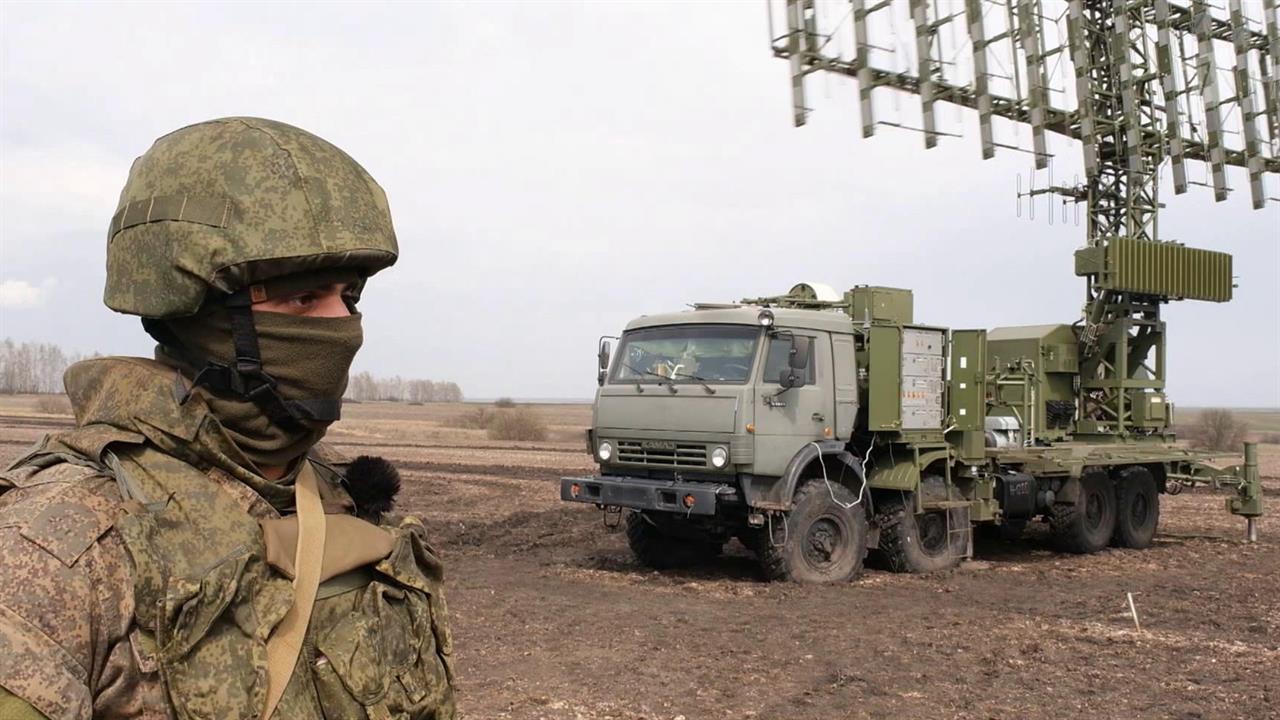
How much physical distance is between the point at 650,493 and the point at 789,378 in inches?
64.8

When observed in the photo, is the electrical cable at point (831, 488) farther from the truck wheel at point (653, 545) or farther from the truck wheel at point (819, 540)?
the truck wheel at point (653, 545)

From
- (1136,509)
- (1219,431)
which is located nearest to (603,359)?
(1136,509)

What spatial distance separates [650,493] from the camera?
10055mm

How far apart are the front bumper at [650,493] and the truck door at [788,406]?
0.54 meters

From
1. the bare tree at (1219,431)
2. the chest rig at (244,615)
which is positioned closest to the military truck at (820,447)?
the chest rig at (244,615)

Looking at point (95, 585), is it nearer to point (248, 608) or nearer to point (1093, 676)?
point (248, 608)

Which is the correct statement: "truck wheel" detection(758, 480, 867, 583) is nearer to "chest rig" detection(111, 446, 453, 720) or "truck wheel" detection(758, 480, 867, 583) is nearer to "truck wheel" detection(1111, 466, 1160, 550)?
"truck wheel" detection(1111, 466, 1160, 550)

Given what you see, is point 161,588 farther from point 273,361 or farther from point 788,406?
point 788,406

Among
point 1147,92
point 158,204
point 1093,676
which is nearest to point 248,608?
point 158,204

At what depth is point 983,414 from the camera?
39.3 ft

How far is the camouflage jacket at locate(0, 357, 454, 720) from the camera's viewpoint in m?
1.49

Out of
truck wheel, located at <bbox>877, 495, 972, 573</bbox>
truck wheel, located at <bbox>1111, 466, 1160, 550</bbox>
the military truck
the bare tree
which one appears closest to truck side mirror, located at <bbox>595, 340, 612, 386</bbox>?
the military truck

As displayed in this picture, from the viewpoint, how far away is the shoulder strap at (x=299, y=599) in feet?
5.64

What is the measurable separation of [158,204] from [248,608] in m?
0.70
